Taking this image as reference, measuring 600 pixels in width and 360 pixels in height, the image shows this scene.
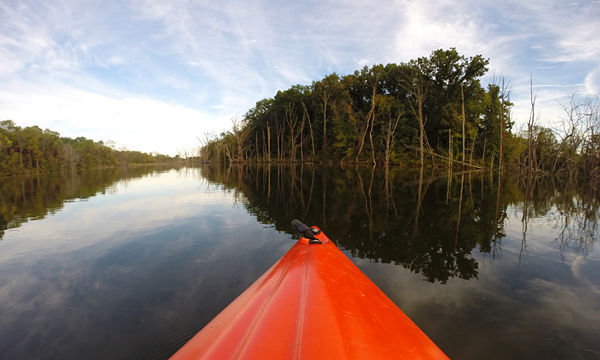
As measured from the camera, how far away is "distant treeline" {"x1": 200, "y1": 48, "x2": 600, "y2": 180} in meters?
25.3

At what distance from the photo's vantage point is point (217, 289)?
9.99 ft

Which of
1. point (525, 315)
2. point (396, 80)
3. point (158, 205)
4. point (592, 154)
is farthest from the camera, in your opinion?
point (396, 80)

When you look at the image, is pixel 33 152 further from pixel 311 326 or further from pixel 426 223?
pixel 311 326

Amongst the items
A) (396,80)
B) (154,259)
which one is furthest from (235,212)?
(396,80)

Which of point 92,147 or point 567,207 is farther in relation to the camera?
point 92,147

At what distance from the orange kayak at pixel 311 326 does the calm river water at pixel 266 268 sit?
0.99 metres

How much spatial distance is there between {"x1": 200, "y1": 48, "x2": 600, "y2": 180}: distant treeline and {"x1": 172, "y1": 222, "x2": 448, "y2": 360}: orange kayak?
28493 millimetres

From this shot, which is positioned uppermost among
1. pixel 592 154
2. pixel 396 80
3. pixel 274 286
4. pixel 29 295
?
pixel 396 80

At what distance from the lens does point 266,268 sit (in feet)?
12.0

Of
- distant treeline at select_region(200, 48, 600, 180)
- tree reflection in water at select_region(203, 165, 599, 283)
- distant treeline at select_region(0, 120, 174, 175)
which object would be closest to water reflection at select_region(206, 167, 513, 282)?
tree reflection in water at select_region(203, 165, 599, 283)

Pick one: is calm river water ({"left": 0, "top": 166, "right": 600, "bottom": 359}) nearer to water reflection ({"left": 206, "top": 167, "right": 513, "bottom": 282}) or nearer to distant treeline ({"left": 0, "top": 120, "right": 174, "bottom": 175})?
water reflection ({"left": 206, "top": 167, "right": 513, "bottom": 282})

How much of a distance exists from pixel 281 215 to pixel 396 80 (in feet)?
114

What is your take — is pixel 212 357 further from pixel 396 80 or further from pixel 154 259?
pixel 396 80

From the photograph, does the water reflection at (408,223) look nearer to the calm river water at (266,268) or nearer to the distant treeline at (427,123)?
the calm river water at (266,268)
